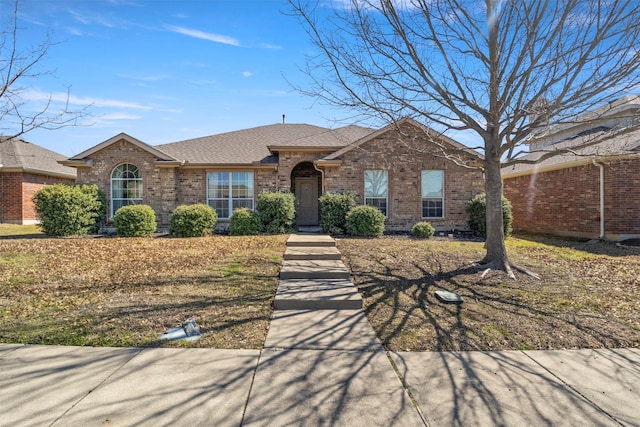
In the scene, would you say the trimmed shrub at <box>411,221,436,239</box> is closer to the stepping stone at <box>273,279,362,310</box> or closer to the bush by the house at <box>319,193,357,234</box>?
the bush by the house at <box>319,193,357,234</box>

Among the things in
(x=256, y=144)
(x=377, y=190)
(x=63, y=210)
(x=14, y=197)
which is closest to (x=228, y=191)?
(x=256, y=144)

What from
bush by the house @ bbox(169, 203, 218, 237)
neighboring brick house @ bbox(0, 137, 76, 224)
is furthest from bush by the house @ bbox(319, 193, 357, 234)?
neighboring brick house @ bbox(0, 137, 76, 224)

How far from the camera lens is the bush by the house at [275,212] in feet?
42.9

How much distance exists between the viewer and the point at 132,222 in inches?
493

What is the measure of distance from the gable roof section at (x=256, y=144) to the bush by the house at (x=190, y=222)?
9.57 ft

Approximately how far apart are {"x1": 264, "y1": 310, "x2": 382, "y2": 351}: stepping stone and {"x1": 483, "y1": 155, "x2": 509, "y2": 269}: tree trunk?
3984 mm

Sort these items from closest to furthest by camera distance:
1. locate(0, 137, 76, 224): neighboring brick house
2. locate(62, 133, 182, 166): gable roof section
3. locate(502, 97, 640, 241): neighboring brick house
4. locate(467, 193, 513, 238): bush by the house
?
locate(502, 97, 640, 241): neighboring brick house → locate(467, 193, 513, 238): bush by the house → locate(62, 133, 182, 166): gable roof section → locate(0, 137, 76, 224): neighboring brick house

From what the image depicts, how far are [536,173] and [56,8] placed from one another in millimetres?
18338

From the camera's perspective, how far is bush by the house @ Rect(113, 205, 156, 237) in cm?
1250

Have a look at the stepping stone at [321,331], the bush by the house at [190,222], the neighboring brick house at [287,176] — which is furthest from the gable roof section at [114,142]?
the stepping stone at [321,331]

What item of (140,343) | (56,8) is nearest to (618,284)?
(140,343)

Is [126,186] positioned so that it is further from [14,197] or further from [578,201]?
[578,201]

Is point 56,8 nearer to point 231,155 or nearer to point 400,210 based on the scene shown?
point 231,155

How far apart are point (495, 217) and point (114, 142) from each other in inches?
570
